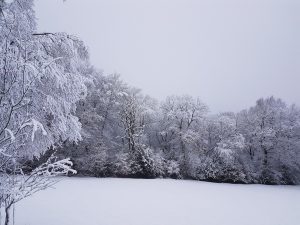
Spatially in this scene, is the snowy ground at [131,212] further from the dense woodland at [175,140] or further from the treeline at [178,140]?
the treeline at [178,140]

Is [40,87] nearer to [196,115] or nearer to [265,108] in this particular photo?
[196,115]

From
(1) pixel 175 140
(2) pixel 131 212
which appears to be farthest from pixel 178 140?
(2) pixel 131 212

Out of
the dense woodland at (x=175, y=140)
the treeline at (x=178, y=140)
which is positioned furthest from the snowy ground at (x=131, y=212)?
the treeline at (x=178, y=140)

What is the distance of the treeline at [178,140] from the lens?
82.7ft

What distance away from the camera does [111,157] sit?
25.6 meters

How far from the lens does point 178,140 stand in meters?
30.8

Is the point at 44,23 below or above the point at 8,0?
above

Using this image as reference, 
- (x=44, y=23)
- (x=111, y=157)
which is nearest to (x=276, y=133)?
(x=111, y=157)

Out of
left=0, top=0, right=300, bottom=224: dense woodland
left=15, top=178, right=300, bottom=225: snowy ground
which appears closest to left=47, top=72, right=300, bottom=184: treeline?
left=0, top=0, right=300, bottom=224: dense woodland

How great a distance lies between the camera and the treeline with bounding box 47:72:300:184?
82.7ft

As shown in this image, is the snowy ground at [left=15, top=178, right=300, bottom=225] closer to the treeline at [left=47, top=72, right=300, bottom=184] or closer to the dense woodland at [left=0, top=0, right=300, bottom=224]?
the dense woodland at [left=0, top=0, right=300, bottom=224]

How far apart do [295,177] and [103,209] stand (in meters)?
28.2

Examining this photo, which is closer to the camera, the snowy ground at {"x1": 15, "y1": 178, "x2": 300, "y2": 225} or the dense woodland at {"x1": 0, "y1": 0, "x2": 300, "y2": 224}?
the snowy ground at {"x1": 15, "y1": 178, "x2": 300, "y2": 225}

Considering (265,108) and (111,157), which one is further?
(265,108)
